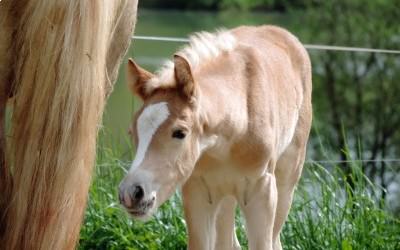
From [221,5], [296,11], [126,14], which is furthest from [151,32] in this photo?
[126,14]

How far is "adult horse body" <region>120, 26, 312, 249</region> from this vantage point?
3.27 metres

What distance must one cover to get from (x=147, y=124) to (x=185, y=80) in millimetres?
223

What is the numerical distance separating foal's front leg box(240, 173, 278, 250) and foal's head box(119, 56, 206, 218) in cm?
38

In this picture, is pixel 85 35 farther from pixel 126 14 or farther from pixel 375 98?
pixel 375 98

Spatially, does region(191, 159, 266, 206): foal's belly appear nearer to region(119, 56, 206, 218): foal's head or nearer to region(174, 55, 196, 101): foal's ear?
region(119, 56, 206, 218): foal's head

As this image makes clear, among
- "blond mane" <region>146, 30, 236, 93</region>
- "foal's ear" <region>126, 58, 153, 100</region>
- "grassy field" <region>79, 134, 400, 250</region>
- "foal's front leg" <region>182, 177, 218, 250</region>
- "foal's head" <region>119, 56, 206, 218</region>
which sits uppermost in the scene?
"blond mane" <region>146, 30, 236, 93</region>

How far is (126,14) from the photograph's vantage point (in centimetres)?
336

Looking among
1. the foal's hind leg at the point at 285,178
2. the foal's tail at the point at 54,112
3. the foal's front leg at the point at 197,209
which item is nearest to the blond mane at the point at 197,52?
the foal's tail at the point at 54,112

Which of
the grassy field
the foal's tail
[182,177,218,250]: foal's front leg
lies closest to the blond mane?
the foal's tail

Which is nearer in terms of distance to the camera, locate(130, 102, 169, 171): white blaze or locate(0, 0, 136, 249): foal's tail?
locate(0, 0, 136, 249): foal's tail

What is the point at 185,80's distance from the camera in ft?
11.1

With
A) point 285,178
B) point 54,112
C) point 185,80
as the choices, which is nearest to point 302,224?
point 285,178

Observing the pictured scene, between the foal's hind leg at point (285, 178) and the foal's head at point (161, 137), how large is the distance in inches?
34.1

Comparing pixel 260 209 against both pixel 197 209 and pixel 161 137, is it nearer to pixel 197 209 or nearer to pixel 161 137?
pixel 197 209
